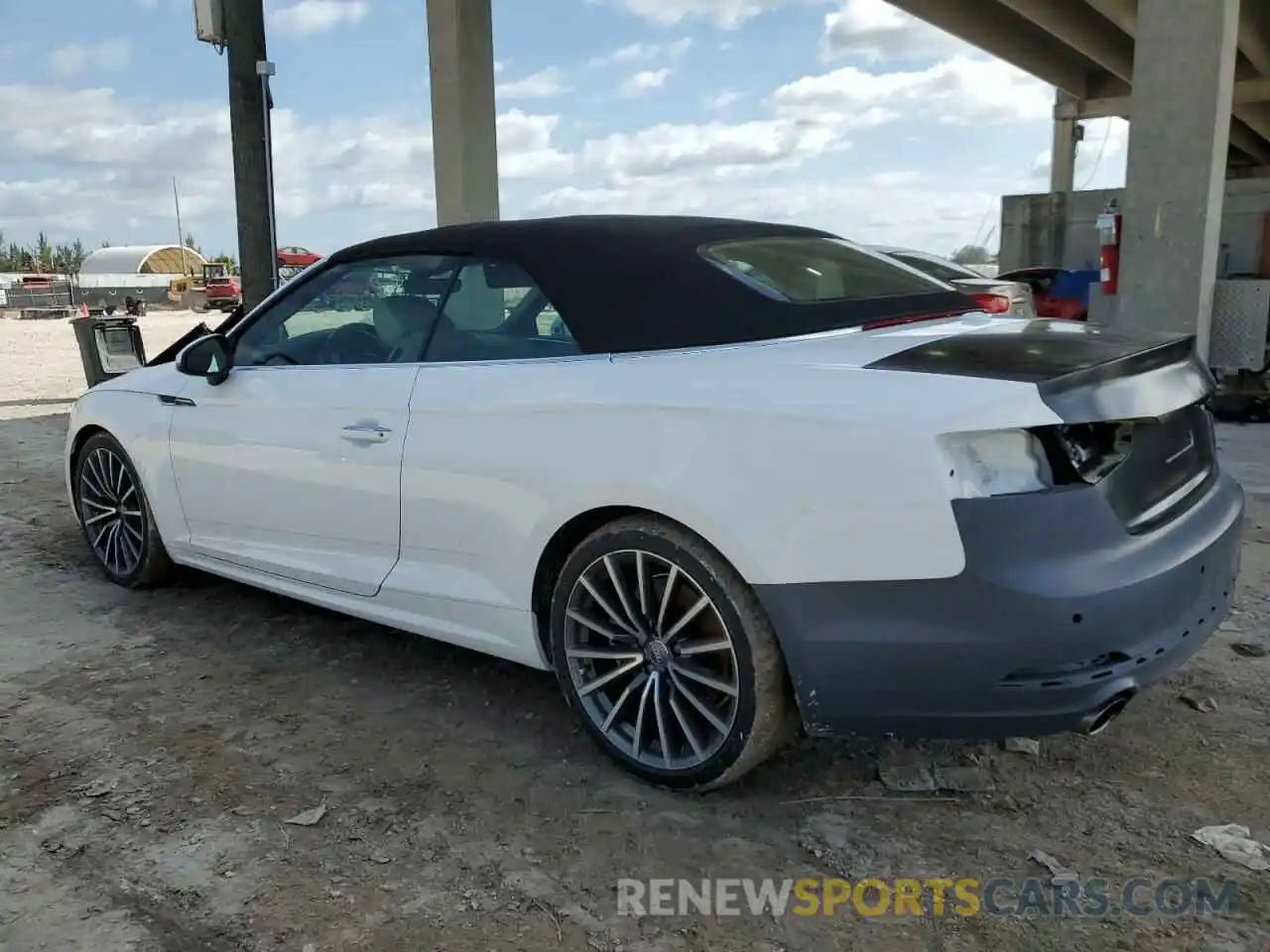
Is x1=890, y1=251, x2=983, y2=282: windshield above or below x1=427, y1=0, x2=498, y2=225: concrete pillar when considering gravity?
below

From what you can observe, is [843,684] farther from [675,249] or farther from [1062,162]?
[1062,162]

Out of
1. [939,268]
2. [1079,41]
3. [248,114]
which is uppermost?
[1079,41]

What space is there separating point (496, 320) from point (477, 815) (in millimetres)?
1424

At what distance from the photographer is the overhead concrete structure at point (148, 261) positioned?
83.7m

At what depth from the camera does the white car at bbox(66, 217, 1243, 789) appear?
7.66 ft

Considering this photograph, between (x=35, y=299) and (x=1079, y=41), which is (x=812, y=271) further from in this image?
(x=35, y=299)

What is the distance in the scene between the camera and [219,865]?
2.56 m

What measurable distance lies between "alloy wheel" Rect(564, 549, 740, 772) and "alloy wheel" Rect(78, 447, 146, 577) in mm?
2452

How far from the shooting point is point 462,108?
12875mm

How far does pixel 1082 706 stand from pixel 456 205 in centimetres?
1179

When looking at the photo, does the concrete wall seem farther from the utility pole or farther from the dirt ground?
the dirt ground

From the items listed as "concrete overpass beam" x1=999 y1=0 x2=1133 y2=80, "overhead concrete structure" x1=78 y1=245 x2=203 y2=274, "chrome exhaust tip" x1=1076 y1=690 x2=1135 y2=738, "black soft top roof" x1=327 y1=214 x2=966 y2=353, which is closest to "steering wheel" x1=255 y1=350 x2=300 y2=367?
"black soft top roof" x1=327 y1=214 x2=966 y2=353

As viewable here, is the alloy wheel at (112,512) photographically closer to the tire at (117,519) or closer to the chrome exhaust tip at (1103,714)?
the tire at (117,519)

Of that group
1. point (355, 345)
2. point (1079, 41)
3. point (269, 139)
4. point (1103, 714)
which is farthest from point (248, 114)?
point (1079, 41)
